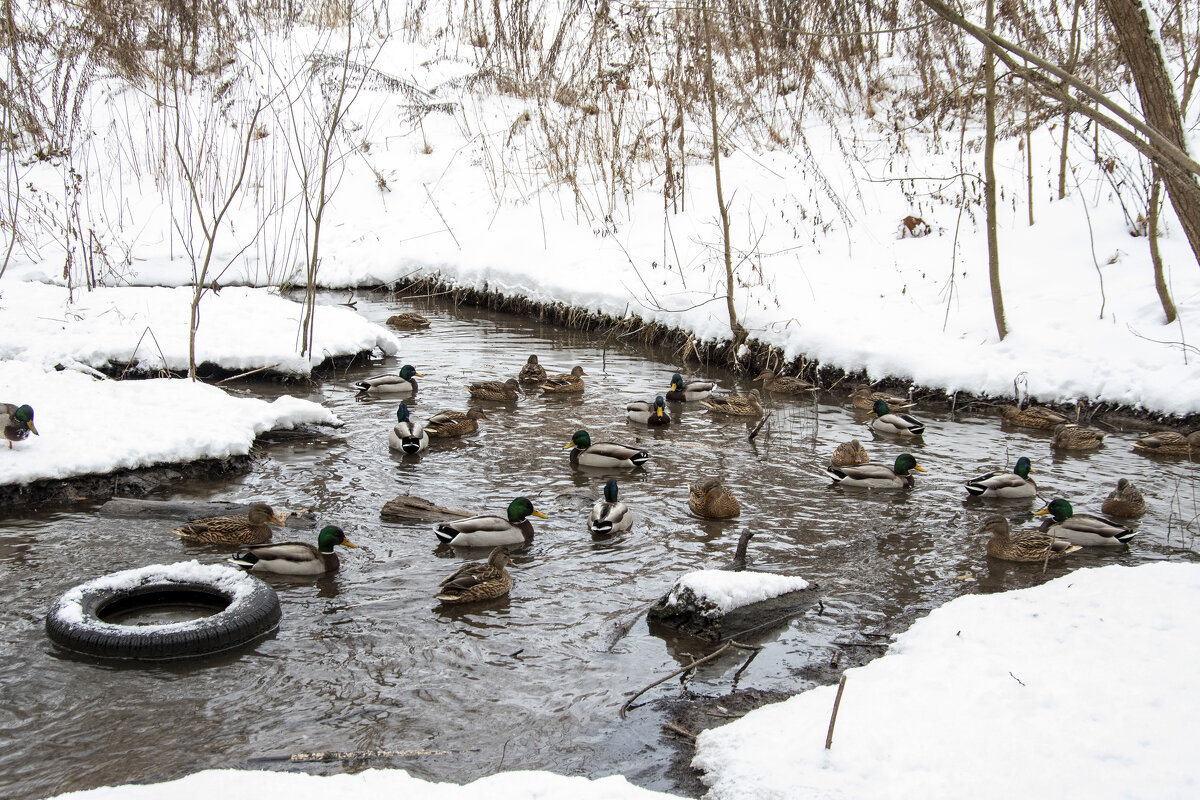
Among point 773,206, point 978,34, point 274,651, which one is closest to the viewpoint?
point 978,34

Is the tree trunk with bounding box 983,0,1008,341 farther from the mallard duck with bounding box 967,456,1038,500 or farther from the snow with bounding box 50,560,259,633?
the snow with bounding box 50,560,259,633

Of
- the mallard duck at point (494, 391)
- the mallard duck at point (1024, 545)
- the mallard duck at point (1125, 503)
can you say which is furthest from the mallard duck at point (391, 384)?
the mallard duck at point (1125, 503)

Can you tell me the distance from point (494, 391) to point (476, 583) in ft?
18.0

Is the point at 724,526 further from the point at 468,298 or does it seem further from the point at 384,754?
the point at 468,298

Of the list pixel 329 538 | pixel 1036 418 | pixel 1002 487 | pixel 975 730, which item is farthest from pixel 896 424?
pixel 975 730

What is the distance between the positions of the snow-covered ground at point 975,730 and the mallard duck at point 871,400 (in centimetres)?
622

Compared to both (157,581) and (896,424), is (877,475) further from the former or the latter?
(157,581)

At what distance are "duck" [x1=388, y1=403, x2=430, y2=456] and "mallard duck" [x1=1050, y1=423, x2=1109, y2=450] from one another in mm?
6593

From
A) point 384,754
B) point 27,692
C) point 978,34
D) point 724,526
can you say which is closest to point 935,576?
point 724,526

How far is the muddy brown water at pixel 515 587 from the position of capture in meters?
4.58

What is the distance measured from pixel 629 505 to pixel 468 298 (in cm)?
1039

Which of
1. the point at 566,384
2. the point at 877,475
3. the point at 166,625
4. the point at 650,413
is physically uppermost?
the point at 566,384

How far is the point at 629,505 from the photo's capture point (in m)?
8.37

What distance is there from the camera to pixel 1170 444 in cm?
943
